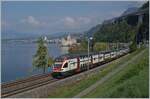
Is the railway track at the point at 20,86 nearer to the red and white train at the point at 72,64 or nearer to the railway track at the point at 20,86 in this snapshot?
the railway track at the point at 20,86

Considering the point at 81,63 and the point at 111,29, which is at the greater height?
the point at 111,29

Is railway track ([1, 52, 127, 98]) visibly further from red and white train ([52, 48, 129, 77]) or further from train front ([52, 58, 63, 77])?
red and white train ([52, 48, 129, 77])

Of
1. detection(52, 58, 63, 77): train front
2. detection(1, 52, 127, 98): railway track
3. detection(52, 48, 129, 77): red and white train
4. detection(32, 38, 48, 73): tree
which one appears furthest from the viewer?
detection(32, 38, 48, 73): tree

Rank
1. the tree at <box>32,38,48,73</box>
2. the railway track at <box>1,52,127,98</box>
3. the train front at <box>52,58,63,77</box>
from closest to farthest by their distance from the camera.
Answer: the railway track at <box>1,52,127,98</box> < the train front at <box>52,58,63,77</box> < the tree at <box>32,38,48,73</box>

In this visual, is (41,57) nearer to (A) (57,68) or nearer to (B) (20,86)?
(A) (57,68)

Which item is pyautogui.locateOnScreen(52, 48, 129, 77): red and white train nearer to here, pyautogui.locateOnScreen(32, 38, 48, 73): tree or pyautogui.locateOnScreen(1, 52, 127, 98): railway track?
pyautogui.locateOnScreen(1, 52, 127, 98): railway track

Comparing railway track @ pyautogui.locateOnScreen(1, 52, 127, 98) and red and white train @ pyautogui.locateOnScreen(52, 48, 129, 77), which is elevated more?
red and white train @ pyautogui.locateOnScreen(52, 48, 129, 77)

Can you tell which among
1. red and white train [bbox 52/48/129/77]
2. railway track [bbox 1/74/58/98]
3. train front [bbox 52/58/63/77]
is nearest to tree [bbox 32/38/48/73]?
red and white train [bbox 52/48/129/77]

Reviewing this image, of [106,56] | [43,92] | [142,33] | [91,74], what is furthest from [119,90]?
[142,33]

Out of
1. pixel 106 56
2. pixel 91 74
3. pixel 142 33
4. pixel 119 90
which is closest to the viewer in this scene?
pixel 119 90

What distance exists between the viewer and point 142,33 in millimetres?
140500

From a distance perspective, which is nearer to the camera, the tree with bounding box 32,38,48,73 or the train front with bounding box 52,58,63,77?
the train front with bounding box 52,58,63,77

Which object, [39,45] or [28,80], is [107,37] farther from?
[28,80]

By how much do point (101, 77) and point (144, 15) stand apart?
381 ft
